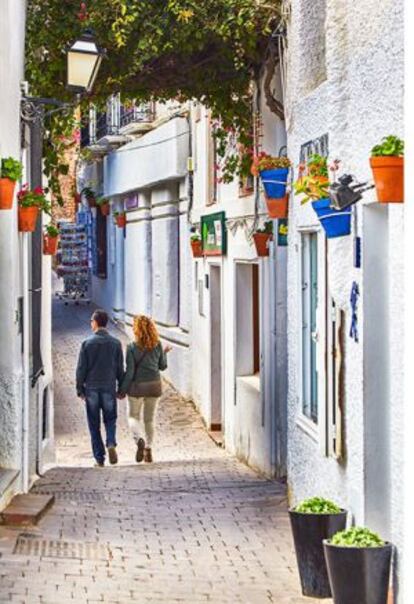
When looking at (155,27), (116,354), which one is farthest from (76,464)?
(155,27)

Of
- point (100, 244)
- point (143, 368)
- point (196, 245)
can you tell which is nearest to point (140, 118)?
point (196, 245)

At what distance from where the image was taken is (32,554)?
9.52 meters

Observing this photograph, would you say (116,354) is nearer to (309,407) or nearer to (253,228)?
(253,228)

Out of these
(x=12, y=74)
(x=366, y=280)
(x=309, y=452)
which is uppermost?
(x=12, y=74)

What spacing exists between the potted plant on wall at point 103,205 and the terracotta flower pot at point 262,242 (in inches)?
675

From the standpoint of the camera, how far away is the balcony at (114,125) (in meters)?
24.9

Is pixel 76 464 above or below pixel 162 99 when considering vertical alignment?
below

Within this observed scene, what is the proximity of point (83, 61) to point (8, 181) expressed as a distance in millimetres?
2088

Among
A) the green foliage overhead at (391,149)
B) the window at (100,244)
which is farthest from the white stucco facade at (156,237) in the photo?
the green foliage overhead at (391,149)

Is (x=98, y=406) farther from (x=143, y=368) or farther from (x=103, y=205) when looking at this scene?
(x=103, y=205)

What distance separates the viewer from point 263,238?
14188mm

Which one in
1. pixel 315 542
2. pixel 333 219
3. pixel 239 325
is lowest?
pixel 315 542

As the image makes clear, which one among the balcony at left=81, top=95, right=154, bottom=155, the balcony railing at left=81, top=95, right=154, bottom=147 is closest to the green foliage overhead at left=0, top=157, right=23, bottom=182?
the balcony at left=81, top=95, right=154, bottom=155

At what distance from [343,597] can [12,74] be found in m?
6.27
